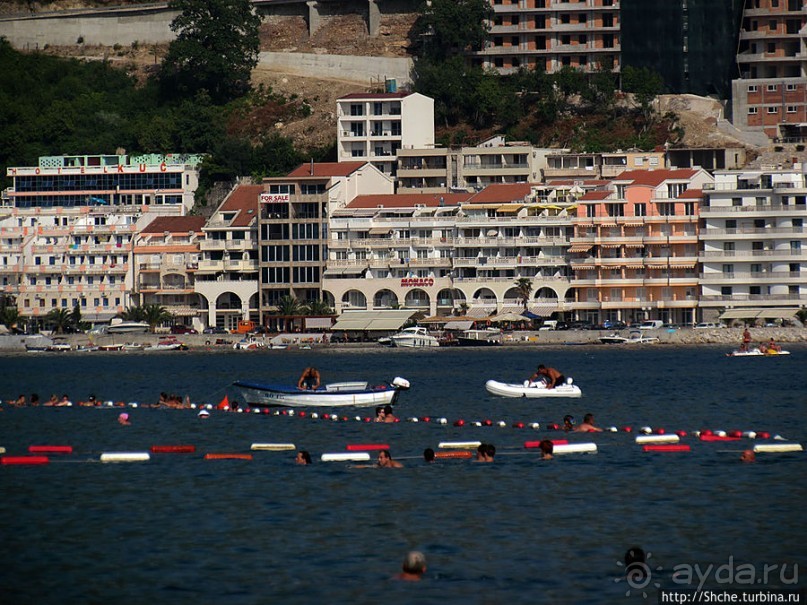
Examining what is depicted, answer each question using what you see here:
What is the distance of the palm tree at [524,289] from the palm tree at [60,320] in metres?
35.7

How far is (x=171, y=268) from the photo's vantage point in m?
143

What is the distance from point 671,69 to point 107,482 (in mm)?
108634

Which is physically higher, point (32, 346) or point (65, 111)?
point (65, 111)

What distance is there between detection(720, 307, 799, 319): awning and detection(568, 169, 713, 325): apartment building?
4490 millimetres

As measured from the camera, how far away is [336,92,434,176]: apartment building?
14800 centimetres

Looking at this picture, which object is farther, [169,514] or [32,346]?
[32,346]

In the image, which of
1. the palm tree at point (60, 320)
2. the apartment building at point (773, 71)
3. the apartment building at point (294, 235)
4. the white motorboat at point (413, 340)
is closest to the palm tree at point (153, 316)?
the palm tree at point (60, 320)

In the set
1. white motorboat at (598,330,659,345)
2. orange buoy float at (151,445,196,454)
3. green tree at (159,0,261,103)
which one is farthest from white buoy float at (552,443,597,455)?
green tree at (159,0,261,103)

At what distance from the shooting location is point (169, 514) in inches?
1828

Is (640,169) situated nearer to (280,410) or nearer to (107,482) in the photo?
(280,410)

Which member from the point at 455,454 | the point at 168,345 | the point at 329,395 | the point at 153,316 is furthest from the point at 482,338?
the point at 455,454

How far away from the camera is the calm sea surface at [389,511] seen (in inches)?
1496

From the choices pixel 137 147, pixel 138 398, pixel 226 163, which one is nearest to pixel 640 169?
pixel 226 163

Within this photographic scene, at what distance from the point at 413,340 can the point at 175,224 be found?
2870 centimetres
